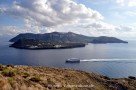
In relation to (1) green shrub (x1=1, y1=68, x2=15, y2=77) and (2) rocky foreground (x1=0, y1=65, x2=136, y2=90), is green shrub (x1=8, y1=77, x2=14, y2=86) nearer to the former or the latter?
(2) rocky foreground (x1=0, y1=65, x2=136, y2=90)

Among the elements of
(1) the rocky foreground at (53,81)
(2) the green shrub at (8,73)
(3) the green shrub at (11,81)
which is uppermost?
(2) the green shrub at (8,73)

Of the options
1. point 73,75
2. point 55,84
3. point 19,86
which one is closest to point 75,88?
point 55,84

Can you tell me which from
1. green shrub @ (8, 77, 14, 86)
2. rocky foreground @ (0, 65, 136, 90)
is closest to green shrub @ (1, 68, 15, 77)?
rocky foreground @ (0, 65, 136, 90)

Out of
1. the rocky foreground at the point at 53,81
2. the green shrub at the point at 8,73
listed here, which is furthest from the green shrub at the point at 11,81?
the green shrub at the point at 8,73

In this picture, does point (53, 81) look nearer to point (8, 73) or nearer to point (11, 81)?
point (8, 73)

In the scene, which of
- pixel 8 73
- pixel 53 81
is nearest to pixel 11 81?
pixel 8 73

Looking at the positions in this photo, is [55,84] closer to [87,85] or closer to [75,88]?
[75,88]

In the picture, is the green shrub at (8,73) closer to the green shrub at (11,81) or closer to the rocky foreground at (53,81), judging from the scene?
the rocky foreground at (53,81)

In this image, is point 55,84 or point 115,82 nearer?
point 55,84
